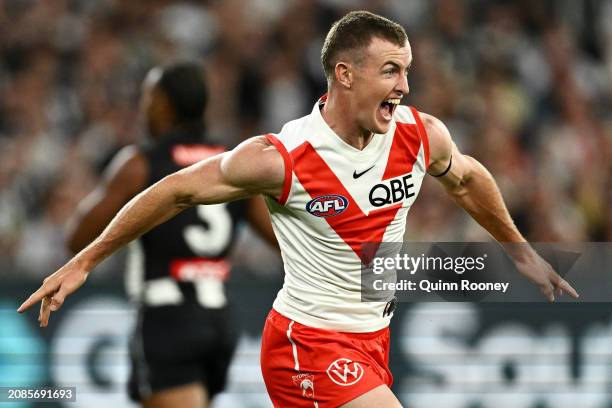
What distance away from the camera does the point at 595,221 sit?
366 inches

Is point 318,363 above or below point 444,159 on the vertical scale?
below

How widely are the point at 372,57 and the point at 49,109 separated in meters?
5.99

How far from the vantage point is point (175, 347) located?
5570mm

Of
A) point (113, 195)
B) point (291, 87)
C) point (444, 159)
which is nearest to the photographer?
point (444, 159)

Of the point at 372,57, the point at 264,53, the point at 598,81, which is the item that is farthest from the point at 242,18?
the point at 372,57

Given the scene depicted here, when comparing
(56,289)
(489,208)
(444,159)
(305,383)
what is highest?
(444,159)

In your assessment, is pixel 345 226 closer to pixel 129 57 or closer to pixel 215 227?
pixel 215 227

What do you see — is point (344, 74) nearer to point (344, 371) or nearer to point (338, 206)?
point (338, 206)

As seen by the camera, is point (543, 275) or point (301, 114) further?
point (301, 114)

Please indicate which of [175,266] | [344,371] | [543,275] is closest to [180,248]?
[175,266]

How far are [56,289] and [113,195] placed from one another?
1439 millimetres

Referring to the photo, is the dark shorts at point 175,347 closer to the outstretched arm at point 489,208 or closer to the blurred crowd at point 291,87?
the outstretched arm at point 489,208

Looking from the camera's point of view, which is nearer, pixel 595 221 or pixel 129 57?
pixel 595 221

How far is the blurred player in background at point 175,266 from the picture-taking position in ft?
18.3
